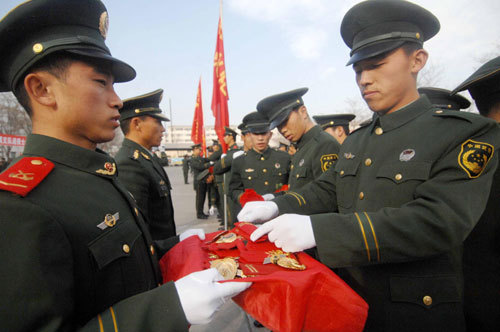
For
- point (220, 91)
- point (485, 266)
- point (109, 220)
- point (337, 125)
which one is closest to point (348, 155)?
point (485, 266)

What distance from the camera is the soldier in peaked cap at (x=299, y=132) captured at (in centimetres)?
316

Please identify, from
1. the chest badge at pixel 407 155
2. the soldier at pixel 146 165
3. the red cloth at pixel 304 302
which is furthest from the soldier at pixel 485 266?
the soldier at pixel 146 165

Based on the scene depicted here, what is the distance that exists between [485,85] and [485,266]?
1.28 meters

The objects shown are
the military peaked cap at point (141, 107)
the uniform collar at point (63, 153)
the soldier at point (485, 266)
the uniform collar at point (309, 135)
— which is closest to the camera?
the uniform collar at point (63, 153)

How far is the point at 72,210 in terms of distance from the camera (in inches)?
36.5

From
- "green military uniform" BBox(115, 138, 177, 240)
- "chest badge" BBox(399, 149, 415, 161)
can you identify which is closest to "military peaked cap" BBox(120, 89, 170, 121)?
"green military uniform" BBox(115, 138, 177, 240)

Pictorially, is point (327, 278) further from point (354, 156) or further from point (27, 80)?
point (27, 80)

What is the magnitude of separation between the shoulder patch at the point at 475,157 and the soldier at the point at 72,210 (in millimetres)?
1159

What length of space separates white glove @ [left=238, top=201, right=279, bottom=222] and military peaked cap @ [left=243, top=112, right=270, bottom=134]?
313 centimetres

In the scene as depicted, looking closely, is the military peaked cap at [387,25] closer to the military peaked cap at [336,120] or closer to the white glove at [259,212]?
the white glove at [259,212]

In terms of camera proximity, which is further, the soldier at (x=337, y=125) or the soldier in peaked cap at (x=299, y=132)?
the soldier at (x=337, y=125)

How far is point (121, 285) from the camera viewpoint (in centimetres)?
100

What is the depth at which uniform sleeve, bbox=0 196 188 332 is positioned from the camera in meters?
0.70

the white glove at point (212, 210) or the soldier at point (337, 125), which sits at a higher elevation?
the soldier at point (337, 125)
